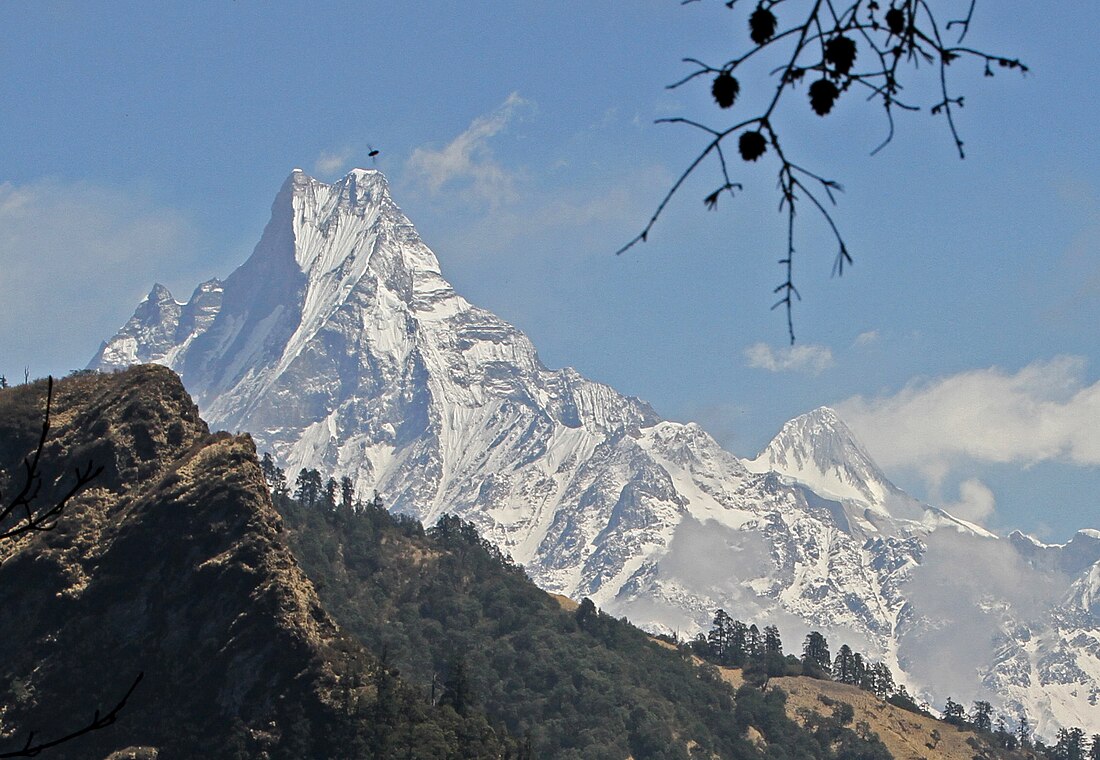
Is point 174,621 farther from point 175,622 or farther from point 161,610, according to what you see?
point 161,610

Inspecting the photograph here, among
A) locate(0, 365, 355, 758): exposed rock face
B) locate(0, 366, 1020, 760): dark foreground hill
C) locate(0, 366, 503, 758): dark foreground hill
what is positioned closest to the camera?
locate(0, 366, 503, 758): dark foreground hill

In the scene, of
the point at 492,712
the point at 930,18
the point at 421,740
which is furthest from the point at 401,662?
the point at 930,18

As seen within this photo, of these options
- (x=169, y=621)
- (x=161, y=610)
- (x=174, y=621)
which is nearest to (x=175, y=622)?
(x=174, y=621)

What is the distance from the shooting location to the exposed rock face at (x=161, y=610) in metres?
117

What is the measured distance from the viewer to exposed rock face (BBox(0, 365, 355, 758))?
116625 mm

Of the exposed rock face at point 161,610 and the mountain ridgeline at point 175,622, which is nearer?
the mountain ridgeline at point 175,622

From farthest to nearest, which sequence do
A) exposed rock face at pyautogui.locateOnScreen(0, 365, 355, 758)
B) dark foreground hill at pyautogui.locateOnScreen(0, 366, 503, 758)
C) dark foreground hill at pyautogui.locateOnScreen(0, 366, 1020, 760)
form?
1. exposed rock face at pyautogui.locateOnScreen(0, 365, 355, 758)
2. dark foreground hill at pyautogui.locateOnScreen(0, 366, 1020, 760)
3. dark foreground hill at pyautogui.locateOnScreen(0, 366, 503, 758)

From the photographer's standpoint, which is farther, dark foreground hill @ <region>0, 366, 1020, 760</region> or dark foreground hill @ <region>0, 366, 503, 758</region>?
dark foreground hill @ <region>0, 366, 1020, 760</region>

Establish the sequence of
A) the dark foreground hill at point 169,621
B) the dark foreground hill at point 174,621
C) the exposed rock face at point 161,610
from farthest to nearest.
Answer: the exposed rock face at point 161,610, the dark foreground hill at point 174,621, the dark foreground hill at point 169,621

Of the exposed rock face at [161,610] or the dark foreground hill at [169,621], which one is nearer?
the dark foreground hill at [169,621]

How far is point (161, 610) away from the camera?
126m

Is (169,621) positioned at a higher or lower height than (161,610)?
lower

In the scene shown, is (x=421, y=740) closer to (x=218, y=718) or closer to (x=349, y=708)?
(x=349, y=708)

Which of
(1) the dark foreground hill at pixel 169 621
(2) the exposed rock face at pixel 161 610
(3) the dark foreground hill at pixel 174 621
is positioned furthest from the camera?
(2) the exposed rock face at pixel 161 610
